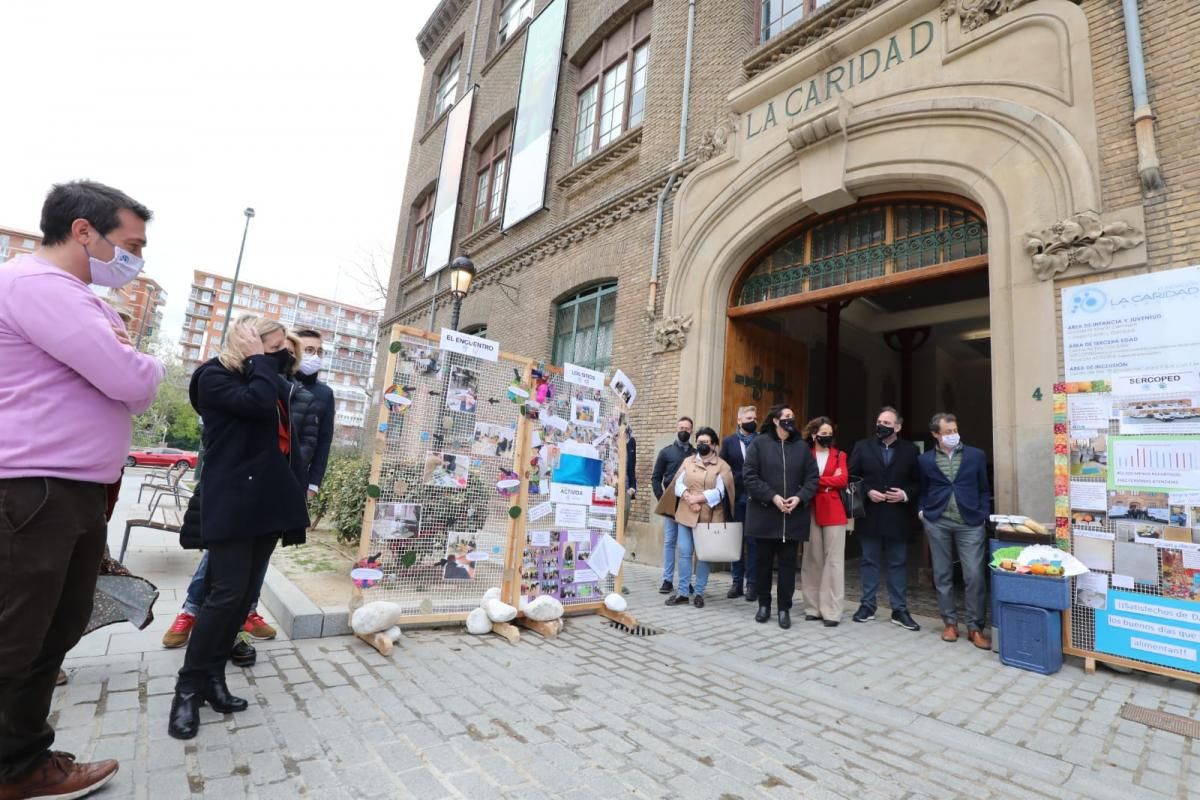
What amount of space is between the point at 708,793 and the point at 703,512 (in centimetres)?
365

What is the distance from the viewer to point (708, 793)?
238cm

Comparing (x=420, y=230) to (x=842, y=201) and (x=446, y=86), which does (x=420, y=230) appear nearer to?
(x=446, y=86)

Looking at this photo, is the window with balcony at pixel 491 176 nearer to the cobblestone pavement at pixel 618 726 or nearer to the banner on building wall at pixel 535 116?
the banner on building wall at pixel 535 116

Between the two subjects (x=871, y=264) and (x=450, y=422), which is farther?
(x=871, y=264)

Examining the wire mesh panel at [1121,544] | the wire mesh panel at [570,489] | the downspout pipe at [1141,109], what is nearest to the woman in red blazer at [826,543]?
the wire mesh panel at [1121,544]

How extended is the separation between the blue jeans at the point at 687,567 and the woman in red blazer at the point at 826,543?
987mm

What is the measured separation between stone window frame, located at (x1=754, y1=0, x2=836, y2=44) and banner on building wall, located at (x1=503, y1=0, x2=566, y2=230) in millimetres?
4990

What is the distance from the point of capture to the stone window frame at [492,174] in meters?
14.6

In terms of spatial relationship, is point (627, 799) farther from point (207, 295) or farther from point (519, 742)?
point (207, 295)

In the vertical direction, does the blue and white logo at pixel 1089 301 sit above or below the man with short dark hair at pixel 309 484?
above

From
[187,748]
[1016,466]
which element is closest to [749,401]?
[1016,466]

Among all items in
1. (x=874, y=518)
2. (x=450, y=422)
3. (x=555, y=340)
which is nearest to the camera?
(x=450, y=422)

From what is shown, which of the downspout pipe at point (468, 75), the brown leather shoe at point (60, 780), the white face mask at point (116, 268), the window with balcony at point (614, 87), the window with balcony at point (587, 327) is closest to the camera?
the brown leather shoe at point (60, 780)

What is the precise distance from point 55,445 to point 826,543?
556 centimetres
